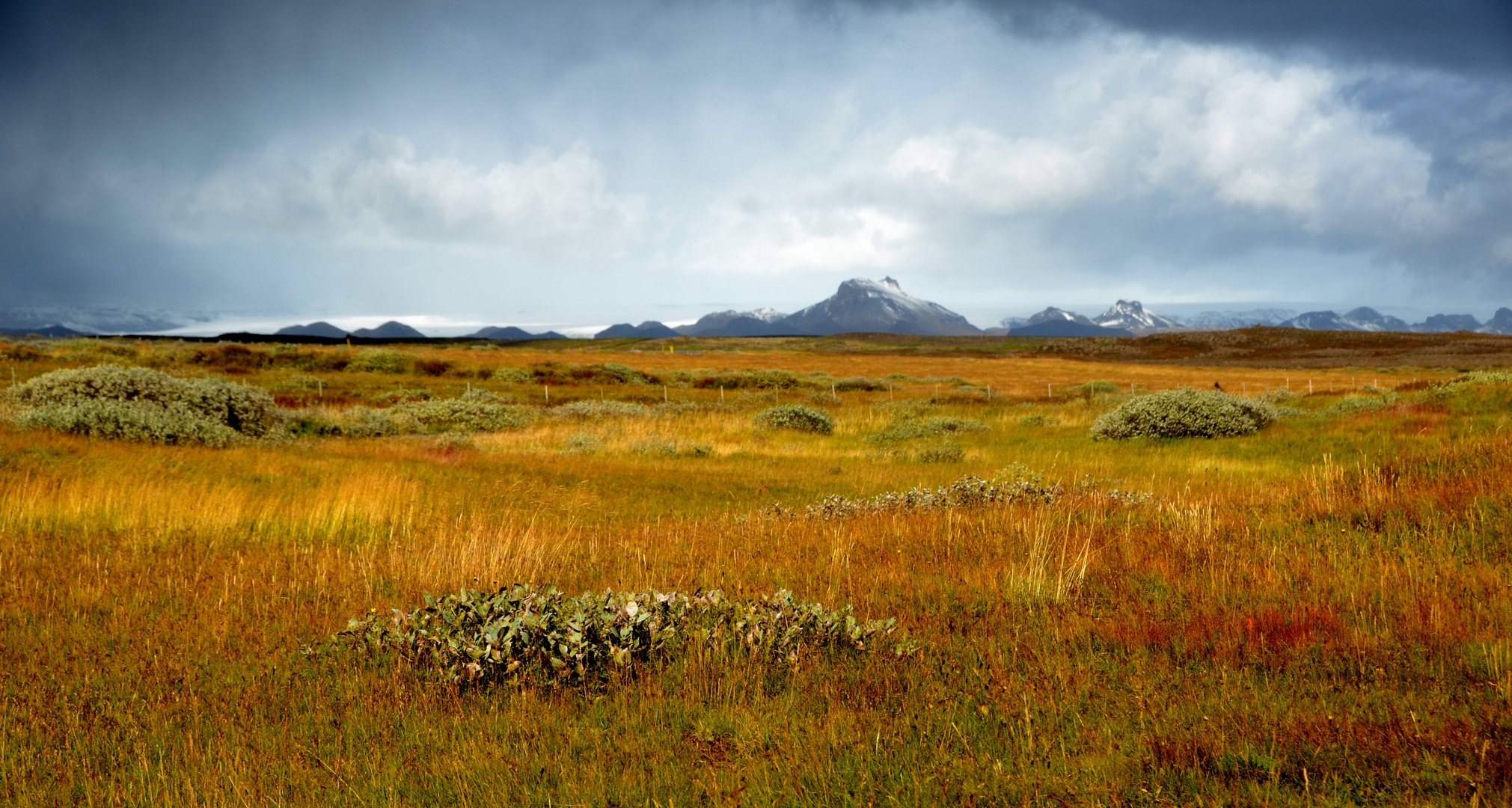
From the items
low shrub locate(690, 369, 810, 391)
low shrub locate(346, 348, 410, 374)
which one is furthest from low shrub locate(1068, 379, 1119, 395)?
low shrub locate(346, 348, 410, 374)

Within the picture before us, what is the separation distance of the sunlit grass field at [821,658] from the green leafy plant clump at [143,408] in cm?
609

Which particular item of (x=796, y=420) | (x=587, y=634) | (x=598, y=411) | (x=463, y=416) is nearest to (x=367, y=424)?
(x=463, y=416)

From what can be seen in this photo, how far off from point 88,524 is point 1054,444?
2257 cm

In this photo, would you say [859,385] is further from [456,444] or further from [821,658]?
[821,658]

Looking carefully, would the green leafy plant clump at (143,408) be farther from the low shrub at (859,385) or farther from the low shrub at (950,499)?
the low shrub at (859,385)

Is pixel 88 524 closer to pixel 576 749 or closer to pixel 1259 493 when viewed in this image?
pixel 576 749

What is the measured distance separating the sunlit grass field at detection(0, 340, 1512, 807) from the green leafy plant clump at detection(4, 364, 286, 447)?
20.0 feet

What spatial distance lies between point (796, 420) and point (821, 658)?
2687cm

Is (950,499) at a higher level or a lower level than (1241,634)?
lower

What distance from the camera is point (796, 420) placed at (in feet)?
103

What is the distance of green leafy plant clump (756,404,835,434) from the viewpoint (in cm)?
3117

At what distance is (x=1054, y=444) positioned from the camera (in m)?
23.0

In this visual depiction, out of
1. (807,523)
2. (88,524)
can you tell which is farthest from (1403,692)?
(88,524)

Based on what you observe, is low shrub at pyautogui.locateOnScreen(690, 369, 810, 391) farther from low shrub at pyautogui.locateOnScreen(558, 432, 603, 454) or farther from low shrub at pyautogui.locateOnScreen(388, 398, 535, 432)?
low shrub at pyautogui.locateOnScreen(558, 432, 603, 454)
